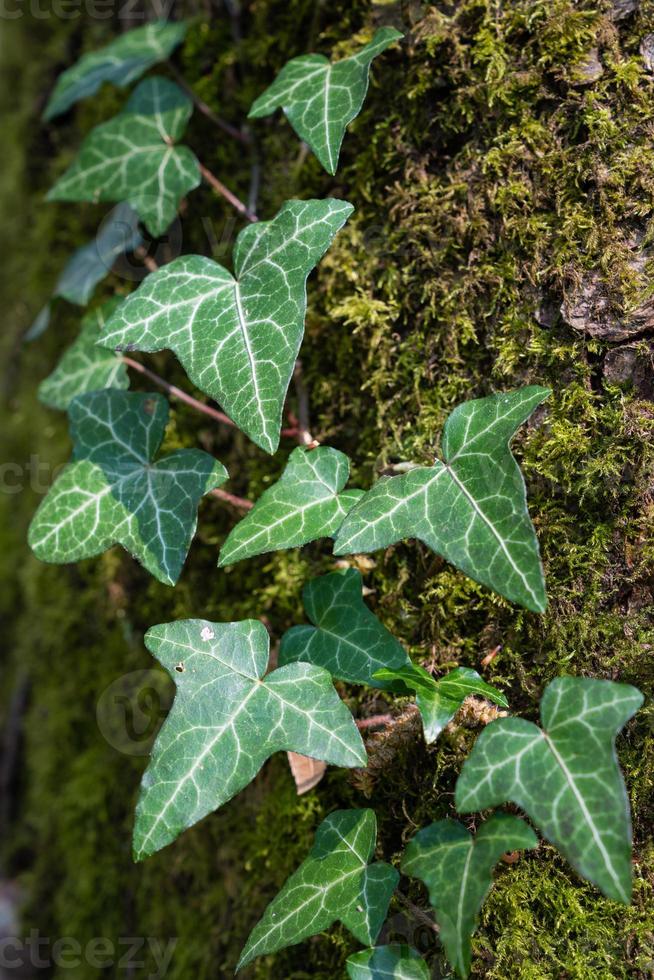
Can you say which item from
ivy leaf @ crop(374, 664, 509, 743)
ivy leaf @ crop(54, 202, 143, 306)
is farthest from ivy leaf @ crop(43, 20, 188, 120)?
ivy leaf @ crop(374, 664, 509, 743)

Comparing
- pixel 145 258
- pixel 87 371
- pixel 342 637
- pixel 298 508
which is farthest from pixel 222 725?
pixel 145 258

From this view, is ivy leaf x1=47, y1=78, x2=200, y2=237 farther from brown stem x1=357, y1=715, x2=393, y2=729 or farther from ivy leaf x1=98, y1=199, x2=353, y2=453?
brown stem x1=357, y1=715, x2=393, y2=729

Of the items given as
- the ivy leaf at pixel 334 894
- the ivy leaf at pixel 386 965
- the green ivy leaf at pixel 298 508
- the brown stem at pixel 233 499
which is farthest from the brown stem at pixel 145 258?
the ivy leaf at pixel 386 965

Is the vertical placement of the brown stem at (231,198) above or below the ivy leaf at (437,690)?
above

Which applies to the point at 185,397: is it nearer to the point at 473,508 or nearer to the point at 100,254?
the point at 100,254

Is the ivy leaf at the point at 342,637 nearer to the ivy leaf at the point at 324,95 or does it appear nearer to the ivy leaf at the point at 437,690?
the ivy leaf at the point at 437,690

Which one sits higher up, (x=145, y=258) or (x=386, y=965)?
(x=145, y=258)
